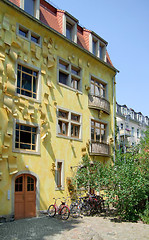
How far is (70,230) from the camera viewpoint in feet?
40.4

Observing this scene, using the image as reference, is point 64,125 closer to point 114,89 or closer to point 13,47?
point 13,47

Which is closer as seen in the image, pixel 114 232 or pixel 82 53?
pixel 114 232

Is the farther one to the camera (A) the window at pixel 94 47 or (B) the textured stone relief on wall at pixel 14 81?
(A) the window at pixel 94 47

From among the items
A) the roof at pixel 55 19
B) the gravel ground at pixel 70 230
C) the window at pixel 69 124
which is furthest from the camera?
the roof at pixel 55 19

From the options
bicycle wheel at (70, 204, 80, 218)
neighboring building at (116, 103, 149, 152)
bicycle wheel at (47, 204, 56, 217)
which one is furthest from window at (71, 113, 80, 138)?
neighboring building at (116, 103, 149, 152)

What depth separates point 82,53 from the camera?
67.8 ft

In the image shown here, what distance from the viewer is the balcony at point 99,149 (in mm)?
20080

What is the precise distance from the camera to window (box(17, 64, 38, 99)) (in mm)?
15758

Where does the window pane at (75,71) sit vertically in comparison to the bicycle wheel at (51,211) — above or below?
above

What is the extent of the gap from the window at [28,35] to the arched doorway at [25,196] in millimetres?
8343

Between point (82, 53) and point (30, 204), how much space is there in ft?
38.4

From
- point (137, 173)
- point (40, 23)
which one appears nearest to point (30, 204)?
point (137, 173)

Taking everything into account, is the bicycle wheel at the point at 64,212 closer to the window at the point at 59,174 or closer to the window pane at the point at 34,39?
the window at the point at 59,174

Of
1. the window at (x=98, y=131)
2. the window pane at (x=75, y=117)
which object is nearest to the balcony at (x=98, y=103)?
the window at (x=98, y=131)
